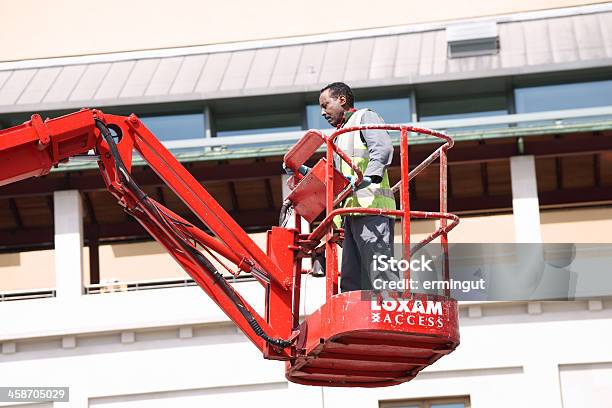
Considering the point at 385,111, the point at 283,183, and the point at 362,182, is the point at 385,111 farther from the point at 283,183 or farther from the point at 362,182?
the point at 362,182

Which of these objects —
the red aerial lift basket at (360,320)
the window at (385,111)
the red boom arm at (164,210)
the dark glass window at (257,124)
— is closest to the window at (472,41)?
the window at (385,111)

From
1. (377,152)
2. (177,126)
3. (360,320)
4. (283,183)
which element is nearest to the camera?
(360,320)

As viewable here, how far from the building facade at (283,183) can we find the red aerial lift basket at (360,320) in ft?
29.9

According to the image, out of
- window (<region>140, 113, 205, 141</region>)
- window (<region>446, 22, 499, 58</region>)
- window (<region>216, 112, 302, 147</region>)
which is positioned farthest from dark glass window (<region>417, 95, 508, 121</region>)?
window (<region>140, 113, 205, 141</region>)

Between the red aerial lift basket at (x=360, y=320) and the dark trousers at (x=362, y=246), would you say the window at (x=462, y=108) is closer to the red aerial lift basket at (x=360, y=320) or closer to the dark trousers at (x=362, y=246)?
the red aerial lift basket at (x=360, y=320)

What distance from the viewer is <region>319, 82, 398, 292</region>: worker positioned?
15.1m

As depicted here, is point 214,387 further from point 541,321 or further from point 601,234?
point 601,234

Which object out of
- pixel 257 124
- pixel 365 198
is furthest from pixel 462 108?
pixel 365 198

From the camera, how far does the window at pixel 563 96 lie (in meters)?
26.9

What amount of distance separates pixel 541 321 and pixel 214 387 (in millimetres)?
5696

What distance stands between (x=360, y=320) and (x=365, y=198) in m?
1.45

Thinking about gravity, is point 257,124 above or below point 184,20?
below

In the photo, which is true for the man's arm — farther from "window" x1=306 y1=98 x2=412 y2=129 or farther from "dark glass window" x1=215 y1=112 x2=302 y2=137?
"dark glass window" x1=215 y1=112 x2=302 y2=137

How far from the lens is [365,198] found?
50.1 feet
